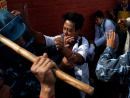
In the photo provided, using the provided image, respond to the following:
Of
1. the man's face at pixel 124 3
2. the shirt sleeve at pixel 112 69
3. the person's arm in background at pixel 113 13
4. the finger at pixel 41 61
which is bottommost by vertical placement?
the shirt sleeve at pixel 112 69

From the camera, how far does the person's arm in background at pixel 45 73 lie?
75cm

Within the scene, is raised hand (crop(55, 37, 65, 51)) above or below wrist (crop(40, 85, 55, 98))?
above

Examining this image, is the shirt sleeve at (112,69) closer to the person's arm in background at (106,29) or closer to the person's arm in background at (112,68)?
the person's arm in background at (112,68)

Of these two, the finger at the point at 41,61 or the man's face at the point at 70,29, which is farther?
the man's face at the point at 70,29

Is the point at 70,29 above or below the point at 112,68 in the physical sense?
above

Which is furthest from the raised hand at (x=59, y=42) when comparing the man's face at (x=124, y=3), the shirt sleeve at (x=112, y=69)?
the man's face at (x=124, y=3)

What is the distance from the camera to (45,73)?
755 millimetres

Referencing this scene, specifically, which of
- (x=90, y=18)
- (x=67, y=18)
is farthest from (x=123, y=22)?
(x=90, y=18)

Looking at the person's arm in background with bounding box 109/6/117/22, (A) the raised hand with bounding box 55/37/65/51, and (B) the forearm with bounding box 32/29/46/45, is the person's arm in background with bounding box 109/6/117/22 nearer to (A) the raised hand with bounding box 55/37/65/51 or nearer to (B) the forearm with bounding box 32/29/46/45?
(B) the forearm with bounding box 32/29/46/45

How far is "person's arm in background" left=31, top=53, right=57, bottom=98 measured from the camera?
0.75 meters

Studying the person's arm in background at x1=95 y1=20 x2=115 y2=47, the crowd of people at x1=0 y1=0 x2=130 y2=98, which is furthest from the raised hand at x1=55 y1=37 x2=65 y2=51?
the person's arm in background at x1=95 y1=20 x2=115 y2=47

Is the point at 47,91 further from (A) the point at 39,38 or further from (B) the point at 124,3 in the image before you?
(B) the point at 124,3

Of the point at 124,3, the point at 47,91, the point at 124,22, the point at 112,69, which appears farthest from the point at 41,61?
the point at 124,3

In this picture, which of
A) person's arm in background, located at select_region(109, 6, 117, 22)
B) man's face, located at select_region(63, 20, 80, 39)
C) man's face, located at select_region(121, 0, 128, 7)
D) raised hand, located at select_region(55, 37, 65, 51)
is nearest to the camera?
raised hand, located at select_region(55, 37, 65, 51)
